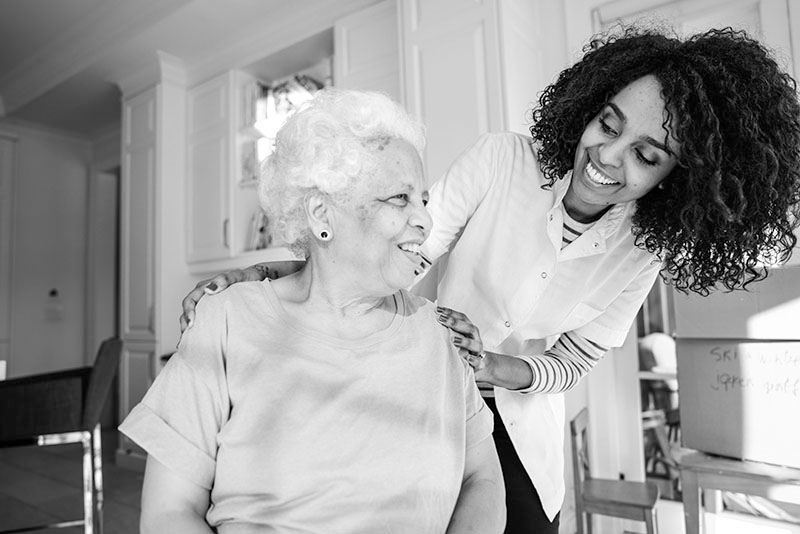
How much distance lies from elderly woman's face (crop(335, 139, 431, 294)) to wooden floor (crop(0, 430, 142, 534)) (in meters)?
2.53

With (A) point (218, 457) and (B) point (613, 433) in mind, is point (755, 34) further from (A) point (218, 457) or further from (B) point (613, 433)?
(A) point (218, 457)

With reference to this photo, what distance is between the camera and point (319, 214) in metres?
0.97

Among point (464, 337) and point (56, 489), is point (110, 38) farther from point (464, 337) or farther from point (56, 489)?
point (464, 337)

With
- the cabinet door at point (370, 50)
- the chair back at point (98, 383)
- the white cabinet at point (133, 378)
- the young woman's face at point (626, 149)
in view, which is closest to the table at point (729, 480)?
the young woman's face at point (626, 149)

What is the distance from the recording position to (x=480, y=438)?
101 cm

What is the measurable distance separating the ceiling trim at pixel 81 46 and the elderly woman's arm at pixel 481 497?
11.0ft

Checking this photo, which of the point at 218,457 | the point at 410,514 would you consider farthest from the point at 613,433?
the point at 218,457

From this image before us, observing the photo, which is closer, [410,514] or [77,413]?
[410,514]

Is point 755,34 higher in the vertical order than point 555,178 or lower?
higher

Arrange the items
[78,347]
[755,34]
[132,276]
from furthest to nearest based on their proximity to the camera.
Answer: [78,347], [132,276], [755,34]

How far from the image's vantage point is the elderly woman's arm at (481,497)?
92 cm

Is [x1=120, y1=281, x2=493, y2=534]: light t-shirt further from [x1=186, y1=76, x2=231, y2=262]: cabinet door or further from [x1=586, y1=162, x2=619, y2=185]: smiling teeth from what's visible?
[x1=186, y1=76, x2=231, y2=262]: cabinet door

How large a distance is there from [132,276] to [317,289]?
12.5 ft

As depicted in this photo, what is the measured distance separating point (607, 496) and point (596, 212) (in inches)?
53.4
